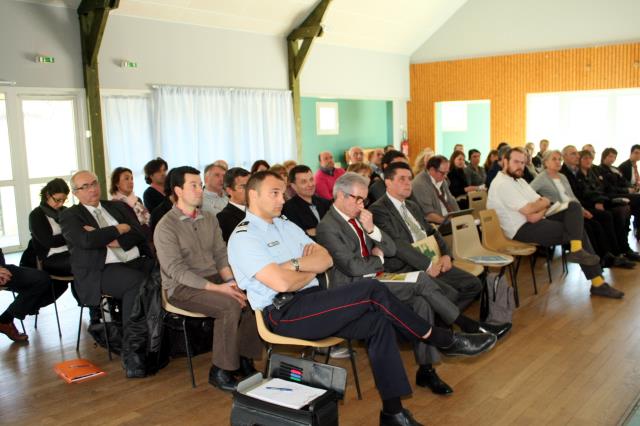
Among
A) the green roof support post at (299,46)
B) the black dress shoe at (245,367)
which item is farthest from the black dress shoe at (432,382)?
the green roof support post at (299,46)

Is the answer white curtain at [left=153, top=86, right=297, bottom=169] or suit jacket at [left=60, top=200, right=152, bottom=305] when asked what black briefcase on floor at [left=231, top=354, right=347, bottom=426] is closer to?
suit jacket at [left=60, top=200, right=152, bottom=305]

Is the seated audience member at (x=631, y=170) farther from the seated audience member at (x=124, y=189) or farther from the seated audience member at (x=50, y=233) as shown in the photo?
the seated audience member at (x=50, y=233)

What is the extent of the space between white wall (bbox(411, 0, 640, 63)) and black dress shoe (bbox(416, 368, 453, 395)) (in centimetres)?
978

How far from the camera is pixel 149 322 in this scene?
3.61 meters

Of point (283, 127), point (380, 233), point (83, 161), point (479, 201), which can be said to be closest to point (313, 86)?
point (283, 127)

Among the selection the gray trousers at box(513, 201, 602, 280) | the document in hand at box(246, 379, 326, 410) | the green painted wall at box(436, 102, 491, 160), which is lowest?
the document in hand at box(246, 379, 326, 410)

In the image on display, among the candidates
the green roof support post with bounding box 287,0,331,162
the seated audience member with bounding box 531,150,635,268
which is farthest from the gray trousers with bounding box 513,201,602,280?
the green roof support post with bounding box 287,0,331,162

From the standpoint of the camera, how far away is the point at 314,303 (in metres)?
2.90

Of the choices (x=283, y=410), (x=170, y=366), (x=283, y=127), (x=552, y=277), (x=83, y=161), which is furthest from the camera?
(x=283, y=127)

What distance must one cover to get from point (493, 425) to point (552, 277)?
3.16 m

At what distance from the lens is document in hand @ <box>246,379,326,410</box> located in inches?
97.5

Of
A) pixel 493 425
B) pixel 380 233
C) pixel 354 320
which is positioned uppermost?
pixel 380 233

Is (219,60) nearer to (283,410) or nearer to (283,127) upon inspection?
(283,127)

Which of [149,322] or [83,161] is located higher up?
[83,161]
